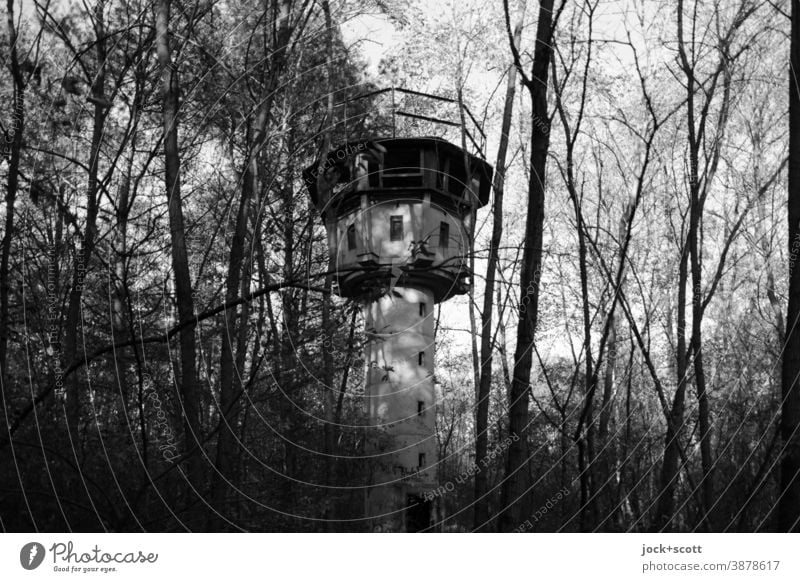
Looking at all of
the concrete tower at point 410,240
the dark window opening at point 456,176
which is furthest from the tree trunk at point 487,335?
the dark window opening at point 456,176

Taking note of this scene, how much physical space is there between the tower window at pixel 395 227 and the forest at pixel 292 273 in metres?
2.60

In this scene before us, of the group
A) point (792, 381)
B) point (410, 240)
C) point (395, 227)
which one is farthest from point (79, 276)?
point (395, 227)

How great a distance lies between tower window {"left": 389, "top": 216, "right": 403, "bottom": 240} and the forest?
260 centimetres

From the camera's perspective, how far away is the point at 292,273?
9211mm

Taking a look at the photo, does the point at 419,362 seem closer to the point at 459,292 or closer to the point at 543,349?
the point at 459,292

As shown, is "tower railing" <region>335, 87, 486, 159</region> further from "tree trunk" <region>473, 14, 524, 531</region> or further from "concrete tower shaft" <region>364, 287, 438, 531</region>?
"concrete tower shaft" <region>364, 287, 438, 531</region>

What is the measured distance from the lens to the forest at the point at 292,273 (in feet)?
21.0

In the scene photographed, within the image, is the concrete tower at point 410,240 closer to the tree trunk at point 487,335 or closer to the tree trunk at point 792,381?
the tree trunk at point 487,335

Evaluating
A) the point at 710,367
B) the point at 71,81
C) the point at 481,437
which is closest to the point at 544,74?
the point at 71,81

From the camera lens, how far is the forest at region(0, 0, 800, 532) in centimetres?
640

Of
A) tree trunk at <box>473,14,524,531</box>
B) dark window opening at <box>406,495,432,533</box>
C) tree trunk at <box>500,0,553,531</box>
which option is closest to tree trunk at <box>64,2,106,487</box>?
tree trunk at <box>500,0,553,531</box>

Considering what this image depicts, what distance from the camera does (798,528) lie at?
5570mm

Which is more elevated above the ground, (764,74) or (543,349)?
(764,74)
